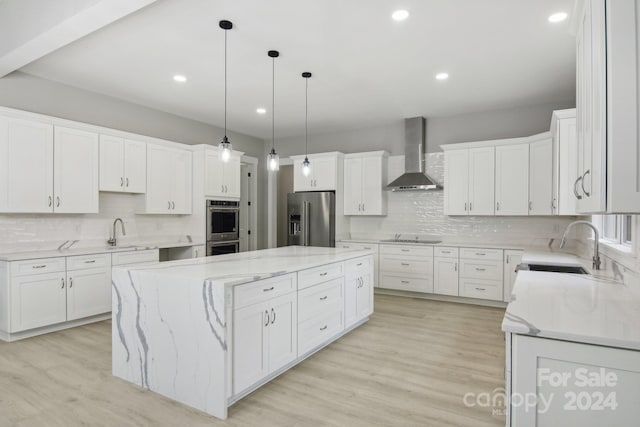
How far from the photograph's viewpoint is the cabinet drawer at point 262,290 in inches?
93.3

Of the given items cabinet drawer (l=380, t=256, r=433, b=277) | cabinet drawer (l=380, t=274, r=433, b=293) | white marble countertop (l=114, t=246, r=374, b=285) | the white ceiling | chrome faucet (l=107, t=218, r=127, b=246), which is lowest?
cabinet drawer (l=380, t=274, r=433, b=293)

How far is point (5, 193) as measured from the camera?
3.70 metres

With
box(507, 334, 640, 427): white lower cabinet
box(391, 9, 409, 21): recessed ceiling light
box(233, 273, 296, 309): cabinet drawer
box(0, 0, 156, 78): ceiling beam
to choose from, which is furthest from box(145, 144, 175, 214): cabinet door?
box(507, 334, 640, 427): white lower cabinet

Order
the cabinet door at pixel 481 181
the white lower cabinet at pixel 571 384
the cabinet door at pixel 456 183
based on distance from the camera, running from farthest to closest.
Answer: the cabinet door at pixel 456 183
the cabinet door at pixel 481 181
the white lower cabinet at pixel 571 384

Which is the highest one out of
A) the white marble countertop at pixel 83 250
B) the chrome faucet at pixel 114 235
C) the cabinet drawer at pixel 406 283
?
the chrome faucet at pixel 114 235

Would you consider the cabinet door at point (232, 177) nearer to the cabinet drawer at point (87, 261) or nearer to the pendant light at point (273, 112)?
the pendant light at point (273, 112)

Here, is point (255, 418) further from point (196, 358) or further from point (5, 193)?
point (5, 193)

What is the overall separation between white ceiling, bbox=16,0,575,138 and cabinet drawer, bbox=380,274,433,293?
99.8 inches

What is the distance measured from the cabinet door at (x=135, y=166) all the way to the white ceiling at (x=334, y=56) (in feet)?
2.16

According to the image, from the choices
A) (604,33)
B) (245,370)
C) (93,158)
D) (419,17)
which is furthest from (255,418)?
(93,158)

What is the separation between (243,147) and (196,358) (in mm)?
5267

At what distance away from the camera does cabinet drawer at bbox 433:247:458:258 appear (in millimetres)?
5238

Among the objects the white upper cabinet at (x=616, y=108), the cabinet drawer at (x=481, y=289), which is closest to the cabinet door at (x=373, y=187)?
the cabinet drawer at (x=481, y=289)

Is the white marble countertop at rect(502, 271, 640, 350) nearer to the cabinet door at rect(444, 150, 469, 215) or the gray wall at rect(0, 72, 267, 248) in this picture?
the cabinet door at rect(444, 150, 469, 215)
